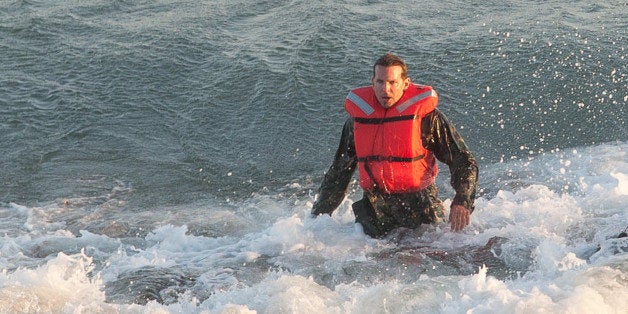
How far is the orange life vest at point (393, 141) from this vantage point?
6.36 meters

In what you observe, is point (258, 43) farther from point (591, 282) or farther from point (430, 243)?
point (591, 282)

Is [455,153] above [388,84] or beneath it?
beneath

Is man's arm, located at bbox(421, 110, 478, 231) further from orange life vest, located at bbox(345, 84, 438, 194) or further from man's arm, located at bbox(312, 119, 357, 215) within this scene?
man's arm, located at bbox(312, 119, 357, 215)

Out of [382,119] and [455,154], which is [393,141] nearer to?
[382,119]

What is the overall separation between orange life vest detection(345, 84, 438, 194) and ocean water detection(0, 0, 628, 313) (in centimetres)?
44

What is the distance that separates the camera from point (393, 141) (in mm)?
6387

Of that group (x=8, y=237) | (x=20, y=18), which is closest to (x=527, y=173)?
(x=8, y=237)

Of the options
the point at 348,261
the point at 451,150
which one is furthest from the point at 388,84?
the point at 348,261

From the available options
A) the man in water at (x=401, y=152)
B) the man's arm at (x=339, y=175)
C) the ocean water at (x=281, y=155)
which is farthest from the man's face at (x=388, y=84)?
the ocean water at (x=281, y=155)

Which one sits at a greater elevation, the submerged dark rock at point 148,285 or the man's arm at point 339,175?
the man's arm at point 339,175

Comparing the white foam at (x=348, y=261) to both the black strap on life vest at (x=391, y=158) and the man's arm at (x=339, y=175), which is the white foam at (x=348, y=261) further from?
the black strap on life vest at (x=391, y=158)

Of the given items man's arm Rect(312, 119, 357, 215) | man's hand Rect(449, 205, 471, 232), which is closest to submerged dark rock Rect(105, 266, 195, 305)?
man's arm Rect(312, 119, 357, 215)

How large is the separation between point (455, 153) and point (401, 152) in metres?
0.37

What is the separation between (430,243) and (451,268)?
402 millimetres
